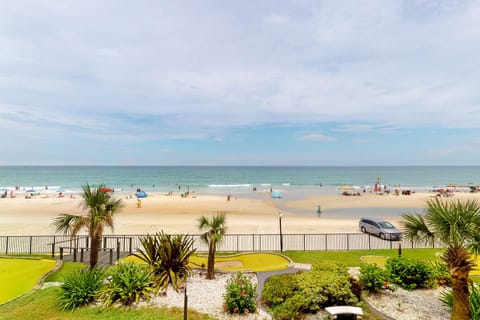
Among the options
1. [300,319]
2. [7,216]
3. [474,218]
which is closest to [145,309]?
[300,319]

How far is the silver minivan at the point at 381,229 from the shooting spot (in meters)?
21.4

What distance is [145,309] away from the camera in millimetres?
8844

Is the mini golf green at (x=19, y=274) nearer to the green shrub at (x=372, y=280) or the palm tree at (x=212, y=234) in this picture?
the palm tree at (x=212, y=234)

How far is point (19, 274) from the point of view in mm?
11820

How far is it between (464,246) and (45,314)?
11.9m

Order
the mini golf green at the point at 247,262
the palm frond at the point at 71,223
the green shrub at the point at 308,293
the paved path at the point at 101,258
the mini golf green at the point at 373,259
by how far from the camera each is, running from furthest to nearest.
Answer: the mini golf green at the point at 373,259, the paved path at the point at 101,258, the mini golf green at the point at 247,262, the palm frond at the point at 71,223, the green shrub at the point at 308,293

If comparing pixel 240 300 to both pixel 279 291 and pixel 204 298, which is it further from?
pixel 204 298

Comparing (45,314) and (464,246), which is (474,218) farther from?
(45,314)

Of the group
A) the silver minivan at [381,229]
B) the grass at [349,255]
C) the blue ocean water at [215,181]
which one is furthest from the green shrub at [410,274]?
the blue ocean water at [215,181]

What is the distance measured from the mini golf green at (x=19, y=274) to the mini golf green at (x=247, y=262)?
11.9 ft

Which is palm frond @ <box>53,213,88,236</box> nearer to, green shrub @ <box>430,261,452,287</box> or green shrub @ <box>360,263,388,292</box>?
green shrub @ <box>360,263,388,292</box>

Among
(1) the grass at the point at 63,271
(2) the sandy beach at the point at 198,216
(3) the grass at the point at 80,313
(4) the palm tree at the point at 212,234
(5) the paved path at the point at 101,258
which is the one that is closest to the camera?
(3) the grass at the point at 80,313

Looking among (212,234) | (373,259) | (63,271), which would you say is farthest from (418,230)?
(63,271)

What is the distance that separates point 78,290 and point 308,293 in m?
7.56
